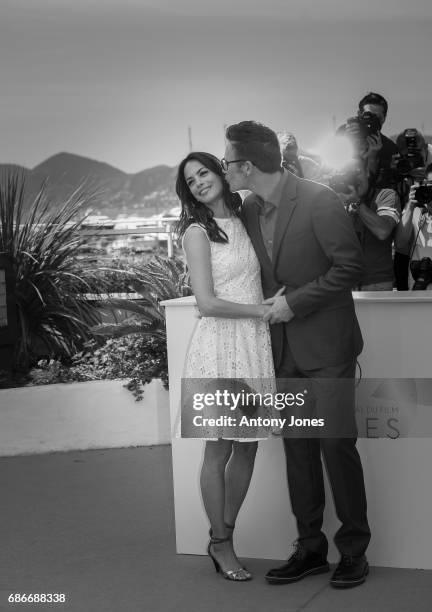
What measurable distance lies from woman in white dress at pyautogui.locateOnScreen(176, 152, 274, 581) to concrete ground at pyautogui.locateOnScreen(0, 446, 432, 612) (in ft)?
0.83

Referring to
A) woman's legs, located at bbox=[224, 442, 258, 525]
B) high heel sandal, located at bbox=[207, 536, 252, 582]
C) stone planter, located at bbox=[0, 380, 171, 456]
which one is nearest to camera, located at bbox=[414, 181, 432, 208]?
woman's legs, located at bbox=[224, 442, 258, 525]

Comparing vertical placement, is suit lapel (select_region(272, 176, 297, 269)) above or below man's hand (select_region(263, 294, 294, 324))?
above

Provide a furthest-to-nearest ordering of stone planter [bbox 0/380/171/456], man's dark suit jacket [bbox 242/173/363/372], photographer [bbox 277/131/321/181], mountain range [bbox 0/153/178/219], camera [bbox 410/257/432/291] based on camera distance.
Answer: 1. mountain range [bbox 0/153/178/219]
2. stone planter [bbox 0/380/171/456]
3. photographer [bbox 277/131/321/181]
4. camera [bbox 410/257/432/291]
5. man's dark suit jacket [bbox 242/173/363/372]

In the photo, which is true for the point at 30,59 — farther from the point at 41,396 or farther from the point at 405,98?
the point at 41,396

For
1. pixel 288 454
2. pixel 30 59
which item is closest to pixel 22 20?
pixel 30 59

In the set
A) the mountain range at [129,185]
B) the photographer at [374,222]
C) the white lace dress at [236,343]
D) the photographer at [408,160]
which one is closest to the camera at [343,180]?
the photographer at [374,222]

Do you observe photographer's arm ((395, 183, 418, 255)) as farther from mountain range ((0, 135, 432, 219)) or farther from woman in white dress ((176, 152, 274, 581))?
mountain range ((0, 135, 432, 219))

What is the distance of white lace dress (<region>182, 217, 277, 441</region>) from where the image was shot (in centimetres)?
364

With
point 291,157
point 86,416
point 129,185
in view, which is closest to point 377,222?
point 291,157

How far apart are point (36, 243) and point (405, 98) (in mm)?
11779

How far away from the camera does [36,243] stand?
300 inches

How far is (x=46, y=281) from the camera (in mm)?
7496

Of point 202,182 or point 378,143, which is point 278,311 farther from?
point 378,143

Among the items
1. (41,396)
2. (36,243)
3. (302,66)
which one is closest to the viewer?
(41,396)
